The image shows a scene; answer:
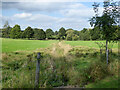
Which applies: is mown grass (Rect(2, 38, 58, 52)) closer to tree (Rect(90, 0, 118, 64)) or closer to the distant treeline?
tree (Rect(90, 0, 118, 64))

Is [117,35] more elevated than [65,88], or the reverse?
[117,35]

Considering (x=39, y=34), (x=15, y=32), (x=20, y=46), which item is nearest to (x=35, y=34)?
(x=39, y=34)

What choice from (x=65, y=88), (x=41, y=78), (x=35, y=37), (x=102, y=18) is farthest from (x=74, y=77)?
(x=35, y=37)

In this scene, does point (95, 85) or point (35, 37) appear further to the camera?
point (35, 37)

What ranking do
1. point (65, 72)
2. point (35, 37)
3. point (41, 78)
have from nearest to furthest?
point (41, 78), point (65, 72), point (35, 37)

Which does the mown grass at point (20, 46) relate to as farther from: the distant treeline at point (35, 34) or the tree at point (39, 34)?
the tree at point (39, 34)

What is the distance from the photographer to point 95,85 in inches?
175

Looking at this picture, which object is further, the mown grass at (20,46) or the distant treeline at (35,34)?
the distant treeline at (35,34)

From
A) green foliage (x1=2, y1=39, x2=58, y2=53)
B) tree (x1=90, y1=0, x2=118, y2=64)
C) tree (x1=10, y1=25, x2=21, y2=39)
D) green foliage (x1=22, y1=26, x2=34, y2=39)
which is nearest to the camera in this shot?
tree (x1=90, y1=0, x2=118, y2=64)

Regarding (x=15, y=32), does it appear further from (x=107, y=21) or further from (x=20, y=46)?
(x=107, y=21)

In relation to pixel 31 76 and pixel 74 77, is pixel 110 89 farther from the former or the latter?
pixel 31 76

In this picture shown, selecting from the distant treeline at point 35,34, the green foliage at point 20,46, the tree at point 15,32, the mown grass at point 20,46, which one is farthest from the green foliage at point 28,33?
the green foliage at point 20,46

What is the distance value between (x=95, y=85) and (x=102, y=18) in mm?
3206

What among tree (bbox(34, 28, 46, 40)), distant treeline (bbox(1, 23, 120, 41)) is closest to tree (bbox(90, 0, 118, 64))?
distant treeline (bbox(1, 23, 120, 41))
